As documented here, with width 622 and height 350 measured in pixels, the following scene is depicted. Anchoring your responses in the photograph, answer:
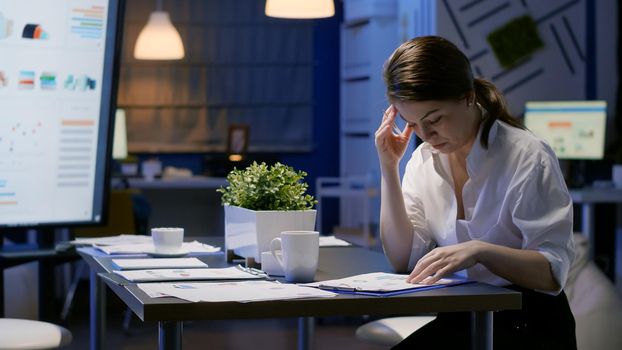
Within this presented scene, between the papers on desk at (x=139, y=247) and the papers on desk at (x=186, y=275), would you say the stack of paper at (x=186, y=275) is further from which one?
the papers on desk at (x=139, y=247)

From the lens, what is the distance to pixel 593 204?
19.2ft

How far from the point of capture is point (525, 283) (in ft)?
6.49

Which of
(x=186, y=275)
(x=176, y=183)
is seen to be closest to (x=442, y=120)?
(x=186, y=275)

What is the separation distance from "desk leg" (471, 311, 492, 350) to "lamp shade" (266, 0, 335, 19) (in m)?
2.50

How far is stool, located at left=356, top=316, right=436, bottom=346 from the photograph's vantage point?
256cm

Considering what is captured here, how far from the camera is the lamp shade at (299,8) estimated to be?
408cm

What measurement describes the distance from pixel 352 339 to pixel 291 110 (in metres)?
4.51

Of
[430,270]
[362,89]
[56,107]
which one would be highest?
[362,89]

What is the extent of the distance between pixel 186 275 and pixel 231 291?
244mm

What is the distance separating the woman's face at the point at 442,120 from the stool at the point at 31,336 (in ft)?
3.28

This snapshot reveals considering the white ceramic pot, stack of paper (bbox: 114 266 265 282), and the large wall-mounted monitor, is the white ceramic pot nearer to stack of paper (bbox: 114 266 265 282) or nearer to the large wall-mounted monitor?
stack of paper (bbox: 114 266 265 282)

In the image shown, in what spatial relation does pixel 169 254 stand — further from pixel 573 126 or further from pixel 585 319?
pixel 573 126

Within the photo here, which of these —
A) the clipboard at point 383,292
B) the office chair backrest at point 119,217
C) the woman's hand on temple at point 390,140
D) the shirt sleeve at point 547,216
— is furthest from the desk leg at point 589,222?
the clipboard at point 383,292

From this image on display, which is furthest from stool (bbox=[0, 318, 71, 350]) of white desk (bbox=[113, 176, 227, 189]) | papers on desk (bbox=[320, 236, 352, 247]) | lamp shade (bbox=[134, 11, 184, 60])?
lamp shade (bbox=[134, 11, 184, 60])
